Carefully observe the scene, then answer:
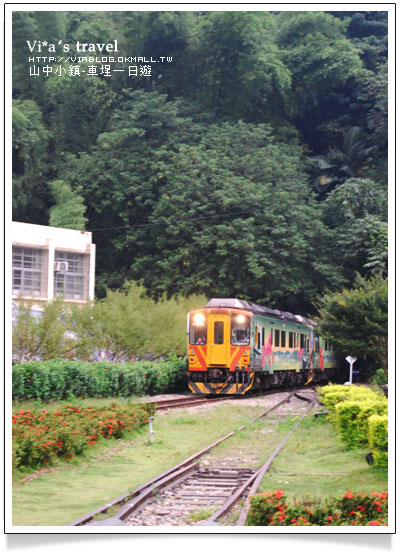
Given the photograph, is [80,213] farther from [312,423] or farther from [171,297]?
[312,423]

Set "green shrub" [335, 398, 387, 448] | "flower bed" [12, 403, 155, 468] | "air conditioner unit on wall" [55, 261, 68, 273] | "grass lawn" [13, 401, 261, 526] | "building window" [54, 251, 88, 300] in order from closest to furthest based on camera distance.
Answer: "grass lawn" [13, 401, 261, 526]
"flower bed" [12, 403, 155, 468]
"green shrub" [335, 398, 387, 448]
"air conditioner unit on wall" [55, 261, 68, 273]
"building window" [54, 251, 88, 300]

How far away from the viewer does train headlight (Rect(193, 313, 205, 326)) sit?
2068cm

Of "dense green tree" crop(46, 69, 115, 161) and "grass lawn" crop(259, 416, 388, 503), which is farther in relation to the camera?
"dense green tree" crop(46, 69, 115, 161)

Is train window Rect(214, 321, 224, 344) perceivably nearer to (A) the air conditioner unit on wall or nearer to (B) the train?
(B) the train

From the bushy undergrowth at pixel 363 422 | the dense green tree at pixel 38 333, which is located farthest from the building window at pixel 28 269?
the bushy undergrowth at pixel 363 422

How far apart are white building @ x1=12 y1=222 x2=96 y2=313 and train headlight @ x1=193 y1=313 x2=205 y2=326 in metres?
4.30

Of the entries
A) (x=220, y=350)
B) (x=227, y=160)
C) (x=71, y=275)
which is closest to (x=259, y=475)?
(x=220, y=350)

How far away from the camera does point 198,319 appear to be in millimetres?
20781

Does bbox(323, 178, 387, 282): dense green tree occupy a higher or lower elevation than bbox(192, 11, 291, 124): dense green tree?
lower

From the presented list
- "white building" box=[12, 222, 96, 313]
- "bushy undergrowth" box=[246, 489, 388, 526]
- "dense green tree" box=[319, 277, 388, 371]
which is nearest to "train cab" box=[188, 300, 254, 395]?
"dense green tree" box=[319, 277, 388, 371]

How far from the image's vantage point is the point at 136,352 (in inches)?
915

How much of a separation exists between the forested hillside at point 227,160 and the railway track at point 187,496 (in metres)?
8.90
